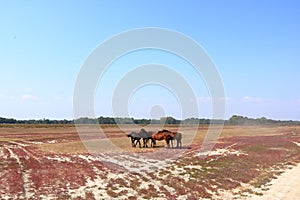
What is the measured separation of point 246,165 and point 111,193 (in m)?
15.2

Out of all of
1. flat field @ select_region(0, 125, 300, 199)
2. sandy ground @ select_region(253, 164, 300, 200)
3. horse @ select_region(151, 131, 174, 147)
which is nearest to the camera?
sandy ground @ select_region(253, 164, 300, 200)

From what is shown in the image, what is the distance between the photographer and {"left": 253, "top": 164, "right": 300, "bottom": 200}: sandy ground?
16562 mm

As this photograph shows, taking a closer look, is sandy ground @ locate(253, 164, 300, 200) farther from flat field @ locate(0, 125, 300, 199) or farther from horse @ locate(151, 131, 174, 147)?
horse @ locate(151, 131, 174, 147)

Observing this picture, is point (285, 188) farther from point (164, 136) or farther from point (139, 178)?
point (164, 136)

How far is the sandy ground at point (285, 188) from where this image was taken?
1656 centimetres

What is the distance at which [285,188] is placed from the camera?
18.8 meters

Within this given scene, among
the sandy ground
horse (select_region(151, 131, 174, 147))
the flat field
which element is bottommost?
the sandy ground

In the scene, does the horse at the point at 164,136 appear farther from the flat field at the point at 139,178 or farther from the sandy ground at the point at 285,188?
the sandy ground at the point at 285,188

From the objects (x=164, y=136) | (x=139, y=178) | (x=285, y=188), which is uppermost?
(x=164, y=136)

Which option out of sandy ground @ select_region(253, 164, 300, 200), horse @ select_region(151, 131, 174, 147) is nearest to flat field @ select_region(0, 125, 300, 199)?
sandy ground @ select_region(253, 164, 300, 200)

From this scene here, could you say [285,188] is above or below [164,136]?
below

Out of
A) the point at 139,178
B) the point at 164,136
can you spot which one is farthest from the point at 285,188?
the point at 164,136

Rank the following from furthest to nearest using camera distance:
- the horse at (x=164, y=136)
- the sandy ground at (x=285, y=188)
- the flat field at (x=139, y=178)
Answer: the horse at (x=164, y=136) < the flat field at (x=139, y=178) < the sandy ground at (x=285, y=188)

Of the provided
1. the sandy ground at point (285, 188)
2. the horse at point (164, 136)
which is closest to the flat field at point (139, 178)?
the sandy ground at point (285, 188)
